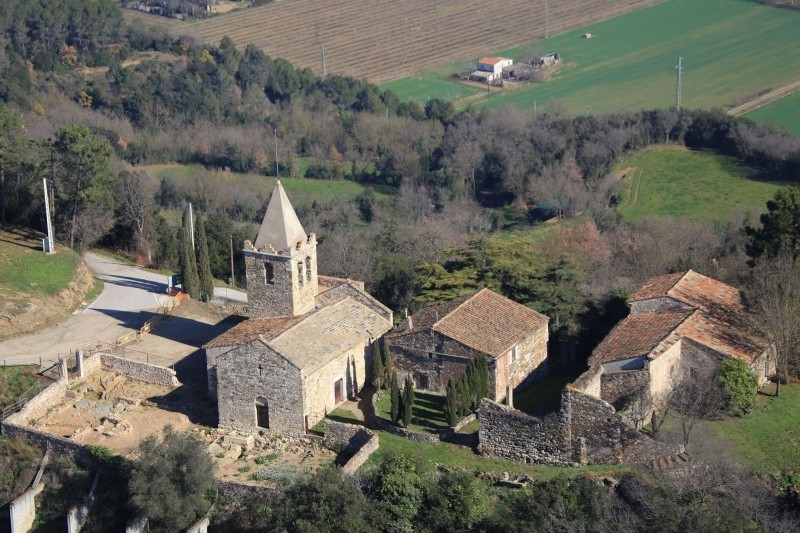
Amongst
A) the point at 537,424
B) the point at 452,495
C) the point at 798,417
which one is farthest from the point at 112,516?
the point at 798,417

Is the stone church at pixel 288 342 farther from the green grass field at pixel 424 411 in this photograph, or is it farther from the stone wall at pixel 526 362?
the stone wall at pixel 526 362

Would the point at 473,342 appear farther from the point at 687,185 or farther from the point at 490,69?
the point at 490,69

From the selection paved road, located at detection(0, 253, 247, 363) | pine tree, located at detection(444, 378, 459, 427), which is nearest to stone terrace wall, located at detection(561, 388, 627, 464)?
pine tree, located at detection(444, 378, 459, 427)

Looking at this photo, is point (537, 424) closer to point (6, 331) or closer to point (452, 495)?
point (452, 495)

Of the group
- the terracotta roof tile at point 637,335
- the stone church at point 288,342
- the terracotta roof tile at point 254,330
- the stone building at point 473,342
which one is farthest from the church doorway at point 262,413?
the terracotta roof tile at point 637,335

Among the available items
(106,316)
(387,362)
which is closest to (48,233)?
(106,316)
